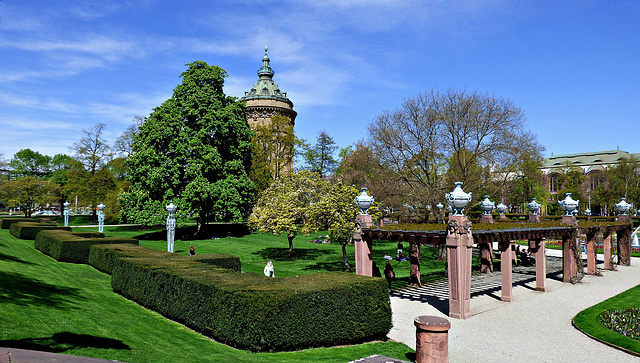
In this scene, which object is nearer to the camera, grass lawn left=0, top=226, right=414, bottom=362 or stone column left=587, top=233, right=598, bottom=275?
grass lawn left=0, top=226, right=414, bottom=362

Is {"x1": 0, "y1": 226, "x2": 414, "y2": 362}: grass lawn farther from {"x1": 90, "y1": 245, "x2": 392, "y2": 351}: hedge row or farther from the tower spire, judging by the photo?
the tower spire

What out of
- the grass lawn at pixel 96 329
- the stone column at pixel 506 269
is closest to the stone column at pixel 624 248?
the stone column at pixel 506 269

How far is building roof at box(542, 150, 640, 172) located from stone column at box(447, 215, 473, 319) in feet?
292

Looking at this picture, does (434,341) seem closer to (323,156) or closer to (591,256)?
(591,256)

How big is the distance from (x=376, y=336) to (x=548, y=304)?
30.3ft

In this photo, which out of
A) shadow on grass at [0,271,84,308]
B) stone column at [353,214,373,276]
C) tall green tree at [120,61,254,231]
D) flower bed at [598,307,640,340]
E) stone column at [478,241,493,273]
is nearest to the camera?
shadow on grass at [0,271,84,308]

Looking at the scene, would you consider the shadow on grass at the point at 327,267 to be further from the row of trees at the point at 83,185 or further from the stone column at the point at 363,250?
the row of trees at the point at 83,185

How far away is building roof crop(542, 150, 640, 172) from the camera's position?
9277 centimetres

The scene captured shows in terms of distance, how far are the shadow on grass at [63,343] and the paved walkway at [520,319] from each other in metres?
7.43

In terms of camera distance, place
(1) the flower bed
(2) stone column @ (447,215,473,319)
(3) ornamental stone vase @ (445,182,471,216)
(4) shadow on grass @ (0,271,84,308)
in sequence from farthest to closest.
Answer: (3) ornamental stone vase @ (445,182,471,216), (2) stone column @ (447,215,473,319), (1) the flower bed, (4) shadow on grass @ (0,271,84,308)

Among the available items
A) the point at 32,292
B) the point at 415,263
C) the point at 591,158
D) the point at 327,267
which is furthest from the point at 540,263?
the point at 591,158

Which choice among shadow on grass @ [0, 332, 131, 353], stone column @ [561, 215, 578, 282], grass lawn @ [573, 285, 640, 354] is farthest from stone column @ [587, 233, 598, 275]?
shadow on grass @ [0, 332, 131, 353]

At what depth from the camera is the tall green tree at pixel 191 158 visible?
33.2 m

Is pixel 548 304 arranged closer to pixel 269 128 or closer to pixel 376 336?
pixel 376 336
